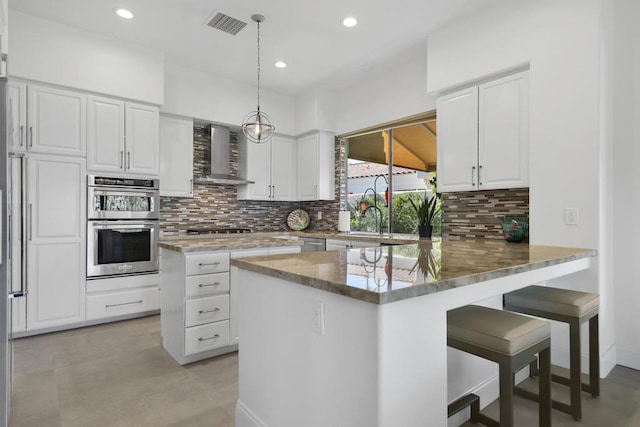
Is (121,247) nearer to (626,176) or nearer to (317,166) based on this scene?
(317,166)

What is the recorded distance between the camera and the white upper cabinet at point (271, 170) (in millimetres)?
5137

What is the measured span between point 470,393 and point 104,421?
6.53 feet

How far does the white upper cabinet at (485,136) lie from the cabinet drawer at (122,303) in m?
3.28

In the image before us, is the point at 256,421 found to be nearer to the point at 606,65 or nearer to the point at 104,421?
the point at 104,421

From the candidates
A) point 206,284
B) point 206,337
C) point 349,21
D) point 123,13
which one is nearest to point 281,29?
point 349,21

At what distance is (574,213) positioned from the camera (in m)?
2.58

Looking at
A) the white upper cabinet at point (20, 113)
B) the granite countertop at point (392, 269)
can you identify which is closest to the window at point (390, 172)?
the granite countertop at point (392, 269)

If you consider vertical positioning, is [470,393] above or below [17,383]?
above

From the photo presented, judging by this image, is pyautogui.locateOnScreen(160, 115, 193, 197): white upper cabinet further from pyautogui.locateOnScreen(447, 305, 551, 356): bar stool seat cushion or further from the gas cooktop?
pyautogui.locateOnScreen(447, 305, 551, 356): bar stool seat cushion

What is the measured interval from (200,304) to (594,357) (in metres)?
2.59

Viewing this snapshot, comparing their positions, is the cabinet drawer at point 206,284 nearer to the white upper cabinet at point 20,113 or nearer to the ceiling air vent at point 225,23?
the white upper cabinet at point 20,113

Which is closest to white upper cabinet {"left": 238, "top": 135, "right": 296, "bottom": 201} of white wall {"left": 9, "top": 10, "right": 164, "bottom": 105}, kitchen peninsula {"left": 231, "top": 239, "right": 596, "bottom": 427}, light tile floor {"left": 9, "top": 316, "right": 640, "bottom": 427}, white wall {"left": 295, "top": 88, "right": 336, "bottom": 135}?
white wall {"left": 295, "top": 88, "right": 336, "bottom": 135}

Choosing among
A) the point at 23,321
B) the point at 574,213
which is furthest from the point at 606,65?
the point at 23,321

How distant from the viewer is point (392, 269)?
4.83 feet
